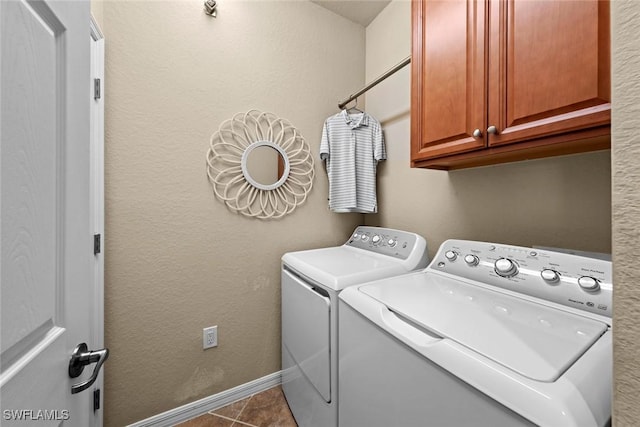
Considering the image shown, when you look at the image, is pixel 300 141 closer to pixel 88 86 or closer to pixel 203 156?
pixel 203 156

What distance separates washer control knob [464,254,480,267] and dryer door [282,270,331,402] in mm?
621

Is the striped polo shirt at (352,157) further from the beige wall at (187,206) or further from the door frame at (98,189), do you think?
the door frame at (98,189)

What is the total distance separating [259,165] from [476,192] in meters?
1.31

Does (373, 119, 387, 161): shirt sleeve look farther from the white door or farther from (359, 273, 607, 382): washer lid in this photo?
the white door

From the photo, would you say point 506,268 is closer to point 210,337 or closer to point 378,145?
point 378,145

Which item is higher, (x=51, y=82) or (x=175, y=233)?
(x=51, y=82)

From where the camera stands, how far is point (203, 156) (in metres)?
1.55

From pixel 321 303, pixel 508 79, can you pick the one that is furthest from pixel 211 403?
pixel 508 79

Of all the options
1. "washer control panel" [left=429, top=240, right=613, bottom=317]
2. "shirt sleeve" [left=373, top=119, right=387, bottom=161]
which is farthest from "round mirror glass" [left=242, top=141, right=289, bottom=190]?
"washer control panel" [left=429, top=240, right=613, bottom=317]

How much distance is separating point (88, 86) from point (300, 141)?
1.34 meters

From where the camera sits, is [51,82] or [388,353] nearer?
[51,82]

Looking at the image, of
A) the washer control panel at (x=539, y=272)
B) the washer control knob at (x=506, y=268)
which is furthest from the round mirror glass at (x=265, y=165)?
the washer control knob at (x=506, y=268)

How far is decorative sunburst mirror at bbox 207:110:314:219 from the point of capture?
5.30 feet

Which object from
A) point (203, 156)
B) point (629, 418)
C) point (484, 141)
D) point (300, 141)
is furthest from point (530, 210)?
point (203, 156)
